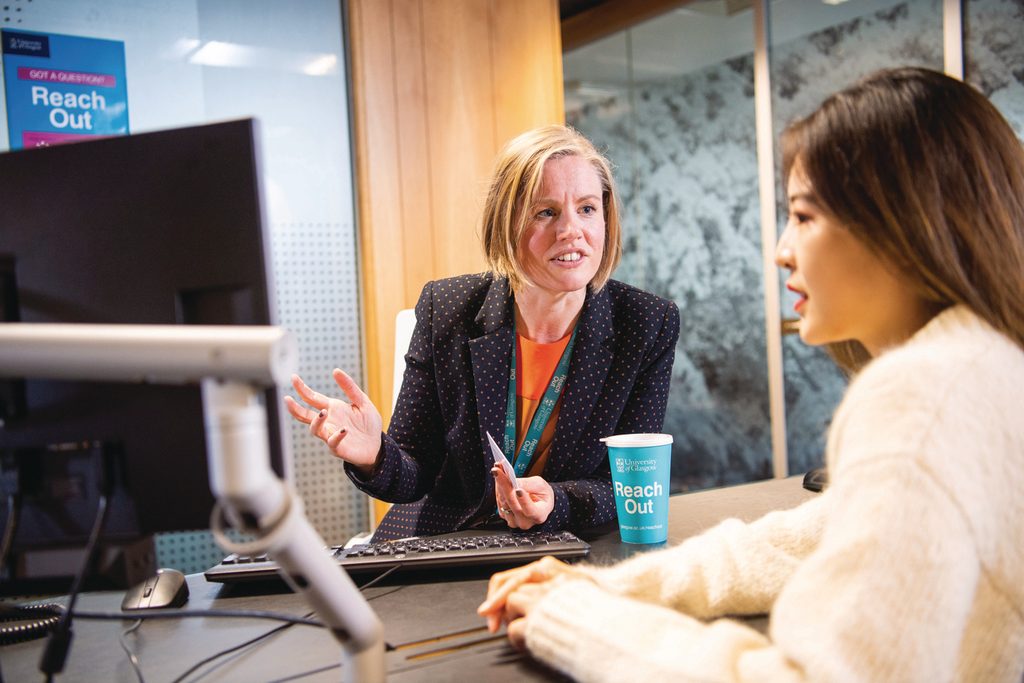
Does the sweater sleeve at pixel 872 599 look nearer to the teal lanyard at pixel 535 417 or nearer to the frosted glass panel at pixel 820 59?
the teal lanyard at pixel 535 417

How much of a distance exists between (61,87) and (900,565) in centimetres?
277

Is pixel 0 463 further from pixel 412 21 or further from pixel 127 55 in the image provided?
pixel 412 21

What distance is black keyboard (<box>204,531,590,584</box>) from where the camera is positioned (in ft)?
3.59

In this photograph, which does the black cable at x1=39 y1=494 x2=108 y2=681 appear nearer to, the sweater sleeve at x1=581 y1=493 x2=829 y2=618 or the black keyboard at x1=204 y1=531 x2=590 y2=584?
the black keyboard at x1=204 y1=531 x2=590 y2=584

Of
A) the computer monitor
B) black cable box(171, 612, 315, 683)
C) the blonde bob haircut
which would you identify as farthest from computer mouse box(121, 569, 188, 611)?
the blonde bob haircut

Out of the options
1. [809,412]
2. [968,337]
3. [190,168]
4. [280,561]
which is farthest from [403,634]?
[809,412]

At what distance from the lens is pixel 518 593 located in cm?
88

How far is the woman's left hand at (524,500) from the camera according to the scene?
1.24 meters

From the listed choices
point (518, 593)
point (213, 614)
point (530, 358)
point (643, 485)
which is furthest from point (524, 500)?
point (530, 358)

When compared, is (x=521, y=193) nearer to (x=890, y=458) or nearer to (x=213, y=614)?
(x=213, y=614)

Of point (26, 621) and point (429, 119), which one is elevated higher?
point (429, 119)

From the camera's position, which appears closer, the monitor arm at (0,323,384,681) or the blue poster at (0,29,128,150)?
the monitor arm at (0,323,384,681)

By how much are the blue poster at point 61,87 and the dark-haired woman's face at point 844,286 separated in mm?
2374

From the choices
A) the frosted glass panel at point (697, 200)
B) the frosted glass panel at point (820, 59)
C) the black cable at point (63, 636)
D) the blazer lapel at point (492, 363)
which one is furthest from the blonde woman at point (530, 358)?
the frosted glass panel at point (697, 200)
